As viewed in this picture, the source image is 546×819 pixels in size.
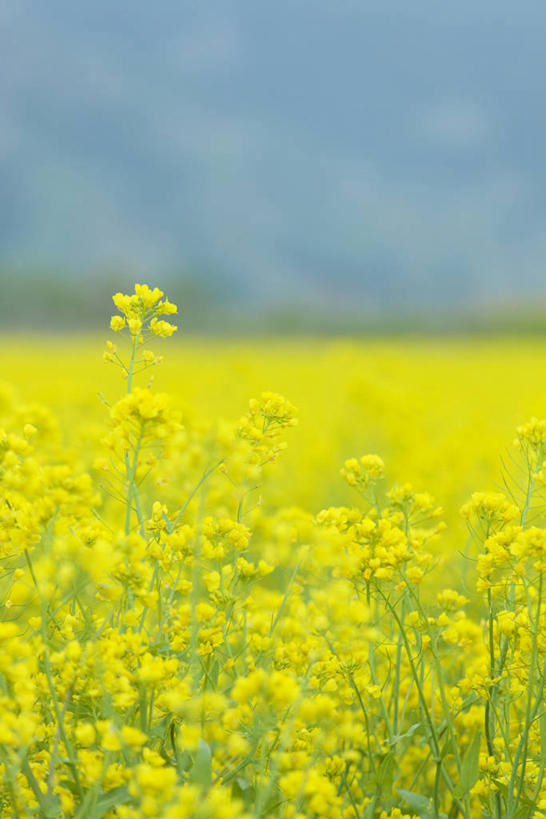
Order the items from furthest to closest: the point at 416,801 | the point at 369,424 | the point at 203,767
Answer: the point at 369,424, the point at 416,801, the point at 203,767

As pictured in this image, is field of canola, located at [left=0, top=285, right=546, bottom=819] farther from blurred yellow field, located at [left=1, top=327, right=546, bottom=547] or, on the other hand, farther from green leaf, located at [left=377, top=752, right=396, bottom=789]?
blurred yellow field, located at [left=1, top=327, right=546, bottom=547]

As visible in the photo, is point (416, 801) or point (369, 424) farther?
point (369, 424)

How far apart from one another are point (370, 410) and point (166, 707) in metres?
6.33

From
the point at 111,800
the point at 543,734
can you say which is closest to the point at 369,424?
the point at 543,734

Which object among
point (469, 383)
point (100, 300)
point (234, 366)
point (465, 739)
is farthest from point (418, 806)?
point (100, 300)

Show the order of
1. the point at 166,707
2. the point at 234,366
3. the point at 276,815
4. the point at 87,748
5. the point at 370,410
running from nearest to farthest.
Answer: the point at 166,707
the point at 87,748
the point at 276,815
the point at 370,410
the point at 234,366

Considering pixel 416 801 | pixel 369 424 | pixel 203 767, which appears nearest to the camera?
pixel 203 767

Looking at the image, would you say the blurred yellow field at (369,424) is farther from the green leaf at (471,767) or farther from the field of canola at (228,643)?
the green leaf at (471,767)

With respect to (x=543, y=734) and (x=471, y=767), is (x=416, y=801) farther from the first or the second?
(x=543, y=734)

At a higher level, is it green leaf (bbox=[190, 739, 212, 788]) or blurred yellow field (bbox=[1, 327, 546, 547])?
blurred yellow field (bbox=[1, 327, 546, 547])

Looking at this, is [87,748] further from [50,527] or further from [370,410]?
[370,410]

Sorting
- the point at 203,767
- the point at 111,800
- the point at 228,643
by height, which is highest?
the point at 228,643

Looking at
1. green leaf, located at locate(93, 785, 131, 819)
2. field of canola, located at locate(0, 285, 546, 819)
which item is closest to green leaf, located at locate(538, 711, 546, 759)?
field of canola, located at locate(0, 285, 546, 819)

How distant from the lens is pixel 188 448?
1.58 m
